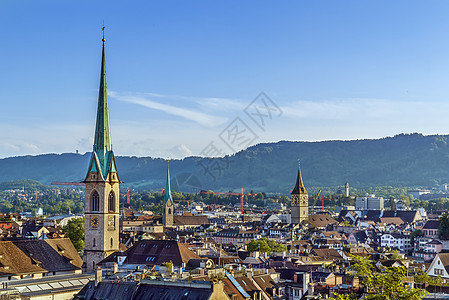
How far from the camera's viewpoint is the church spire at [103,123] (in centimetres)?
7406

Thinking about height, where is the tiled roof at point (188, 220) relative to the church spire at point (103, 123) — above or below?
below

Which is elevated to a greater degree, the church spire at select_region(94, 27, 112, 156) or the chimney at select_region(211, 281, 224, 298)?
the church spire at select_region(94, 27, 112, 156)

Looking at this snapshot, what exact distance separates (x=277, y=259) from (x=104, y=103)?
26.6 metres

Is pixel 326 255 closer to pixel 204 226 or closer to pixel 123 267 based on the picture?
pixel 123 267

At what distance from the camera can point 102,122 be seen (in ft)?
246

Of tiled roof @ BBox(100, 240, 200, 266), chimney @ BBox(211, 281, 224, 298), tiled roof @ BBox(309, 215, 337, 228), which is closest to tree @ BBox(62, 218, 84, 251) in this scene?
tiled roof @ BBox(100, 240, 200, 266)

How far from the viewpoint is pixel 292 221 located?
175m

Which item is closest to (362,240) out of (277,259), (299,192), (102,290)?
(299,192)

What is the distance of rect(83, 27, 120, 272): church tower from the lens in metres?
71.5

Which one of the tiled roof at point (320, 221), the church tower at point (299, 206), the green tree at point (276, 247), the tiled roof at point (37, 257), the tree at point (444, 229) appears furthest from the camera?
the tiled roof at point (320, 221)

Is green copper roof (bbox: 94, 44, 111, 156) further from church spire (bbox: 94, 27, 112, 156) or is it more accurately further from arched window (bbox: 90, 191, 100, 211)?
arched window (bbox: 90, 191, 100, 211)

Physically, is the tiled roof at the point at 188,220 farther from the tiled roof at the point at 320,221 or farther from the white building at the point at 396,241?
the white building at the point at 396,241

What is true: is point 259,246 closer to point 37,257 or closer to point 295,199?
point 37,257

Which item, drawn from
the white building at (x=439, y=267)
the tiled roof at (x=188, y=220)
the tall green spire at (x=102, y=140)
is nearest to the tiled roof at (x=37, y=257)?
the tall green spire at (x=102, y=140)
